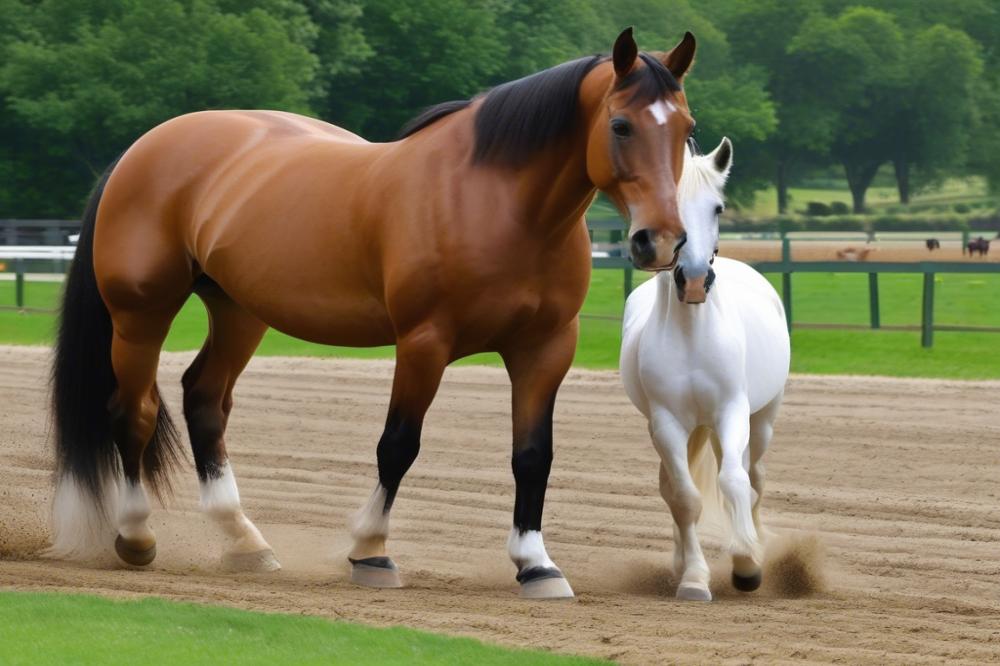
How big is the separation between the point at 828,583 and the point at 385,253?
2.21m

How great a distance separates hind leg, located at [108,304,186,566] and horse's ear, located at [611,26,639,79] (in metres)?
2.42

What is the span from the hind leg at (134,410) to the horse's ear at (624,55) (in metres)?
2.42

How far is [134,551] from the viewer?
673cm

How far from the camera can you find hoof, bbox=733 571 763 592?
6.10 metres

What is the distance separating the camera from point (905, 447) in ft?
33.6

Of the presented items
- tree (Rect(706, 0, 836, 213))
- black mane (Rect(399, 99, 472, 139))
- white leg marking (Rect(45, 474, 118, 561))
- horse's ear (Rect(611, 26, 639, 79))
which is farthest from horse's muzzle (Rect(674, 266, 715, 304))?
tree (Rect(706, 0, 836, 213))

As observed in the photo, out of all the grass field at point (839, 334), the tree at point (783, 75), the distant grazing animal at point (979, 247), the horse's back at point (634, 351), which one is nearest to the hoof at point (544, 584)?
the horse's back at point (634, 351)

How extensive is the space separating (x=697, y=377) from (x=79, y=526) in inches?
106

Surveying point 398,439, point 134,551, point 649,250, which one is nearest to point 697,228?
point 649,250

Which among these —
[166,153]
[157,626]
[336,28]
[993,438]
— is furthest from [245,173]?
[336,28]

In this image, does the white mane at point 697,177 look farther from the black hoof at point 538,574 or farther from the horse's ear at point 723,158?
the black hoof at point 538,574

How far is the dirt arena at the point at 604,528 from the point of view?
17.0 feet

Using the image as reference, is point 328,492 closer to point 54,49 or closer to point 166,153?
point 166,153

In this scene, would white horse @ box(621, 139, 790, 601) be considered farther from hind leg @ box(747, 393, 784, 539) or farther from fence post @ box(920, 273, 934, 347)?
fence post @ box(920, 273, 934, 347)
